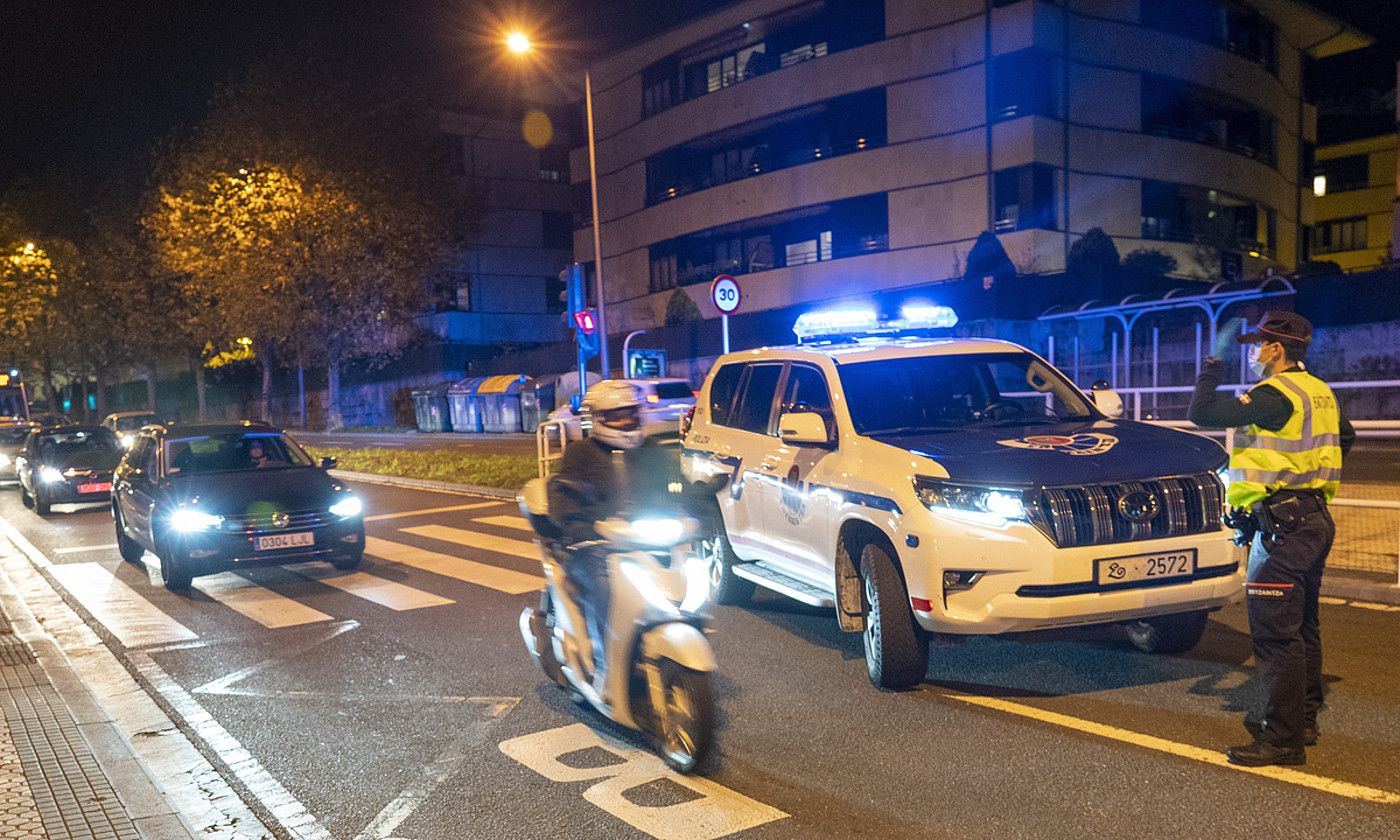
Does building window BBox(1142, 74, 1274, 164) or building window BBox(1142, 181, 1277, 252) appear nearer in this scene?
building window BBox(1142, 74, 1274, 164)

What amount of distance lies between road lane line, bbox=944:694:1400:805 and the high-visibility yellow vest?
1084 mm

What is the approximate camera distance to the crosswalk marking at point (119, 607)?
8039 mm

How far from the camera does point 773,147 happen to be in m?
41.8

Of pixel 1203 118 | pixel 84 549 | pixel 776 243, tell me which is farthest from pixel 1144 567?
pixel 1203 118

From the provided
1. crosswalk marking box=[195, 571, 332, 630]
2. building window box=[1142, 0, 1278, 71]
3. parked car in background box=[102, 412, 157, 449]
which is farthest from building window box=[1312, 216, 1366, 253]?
crosswalk marking box=[195, 571, 332, 630]

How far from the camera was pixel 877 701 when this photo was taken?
5.66 metres

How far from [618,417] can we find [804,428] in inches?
64.4

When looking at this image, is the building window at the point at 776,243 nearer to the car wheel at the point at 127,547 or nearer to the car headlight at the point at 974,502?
the car wheel at the point at 127,547

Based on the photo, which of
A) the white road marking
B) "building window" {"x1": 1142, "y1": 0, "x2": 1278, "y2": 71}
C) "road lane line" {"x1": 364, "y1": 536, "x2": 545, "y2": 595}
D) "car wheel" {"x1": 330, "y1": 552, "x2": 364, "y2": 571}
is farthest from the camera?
"building window" {"x1": 1142, "y1": 0, "x2": 1278, "y2": 71}

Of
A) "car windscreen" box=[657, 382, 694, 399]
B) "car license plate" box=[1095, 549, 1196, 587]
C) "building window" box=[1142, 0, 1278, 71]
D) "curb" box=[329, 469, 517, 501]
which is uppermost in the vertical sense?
"building window" box=[1142, 0, 1278, 71]

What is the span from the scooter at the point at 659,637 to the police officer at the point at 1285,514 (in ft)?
7.36

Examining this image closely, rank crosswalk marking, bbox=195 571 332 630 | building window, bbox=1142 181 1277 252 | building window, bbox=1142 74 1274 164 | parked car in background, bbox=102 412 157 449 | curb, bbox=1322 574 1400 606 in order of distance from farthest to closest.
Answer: building window, bbox=1142 181 1277 252 < building window, bbox=1142 74 1274 164 < parked car in background, bbox=102 412 157 449 < crosswalk marking, bbox=195 571 332 630 < curb, bbox=1322 574 1400 606

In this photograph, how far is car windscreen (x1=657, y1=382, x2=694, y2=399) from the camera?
2348 centimetres

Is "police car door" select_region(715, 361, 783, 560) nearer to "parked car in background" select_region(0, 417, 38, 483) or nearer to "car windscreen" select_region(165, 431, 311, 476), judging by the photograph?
"car windscreen" select_region(165, 431, 311, 476)
